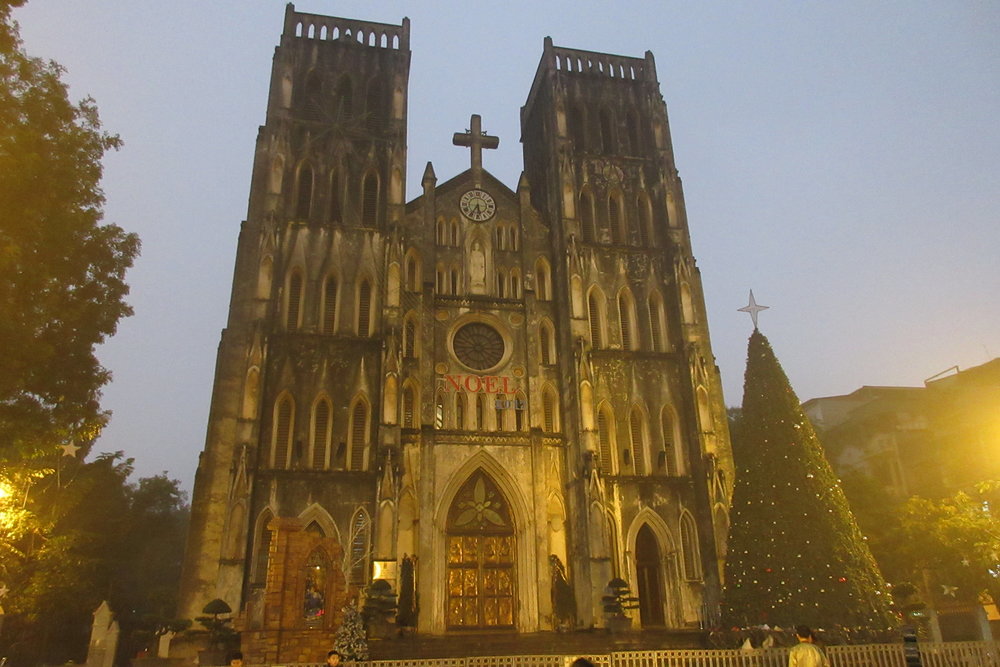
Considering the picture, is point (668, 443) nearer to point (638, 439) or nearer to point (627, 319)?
point (638, 439)

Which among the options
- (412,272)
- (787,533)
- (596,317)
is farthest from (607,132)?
(787,533)

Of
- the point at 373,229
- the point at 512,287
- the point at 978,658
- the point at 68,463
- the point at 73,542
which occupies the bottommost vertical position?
the point at 978,658

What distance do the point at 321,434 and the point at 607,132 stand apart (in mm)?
16796

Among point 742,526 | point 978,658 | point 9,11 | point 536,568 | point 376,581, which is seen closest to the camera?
point 9,11

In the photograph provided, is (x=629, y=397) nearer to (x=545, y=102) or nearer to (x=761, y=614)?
(x=761, y=614)

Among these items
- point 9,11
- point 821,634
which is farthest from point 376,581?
point 9,11

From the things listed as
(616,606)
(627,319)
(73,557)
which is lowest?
(616,606)

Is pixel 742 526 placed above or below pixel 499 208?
below

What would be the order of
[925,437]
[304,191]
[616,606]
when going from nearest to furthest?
[616,606] < [304,191] < [925,437]

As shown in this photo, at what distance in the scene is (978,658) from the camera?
13.5m

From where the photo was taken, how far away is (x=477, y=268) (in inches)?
1060

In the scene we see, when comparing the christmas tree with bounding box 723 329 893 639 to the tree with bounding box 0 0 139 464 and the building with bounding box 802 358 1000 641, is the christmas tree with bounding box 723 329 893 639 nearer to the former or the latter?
the tree with bounding box 0 0 139 464

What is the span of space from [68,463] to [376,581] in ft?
58.8

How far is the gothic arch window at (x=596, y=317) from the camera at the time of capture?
26297mm
